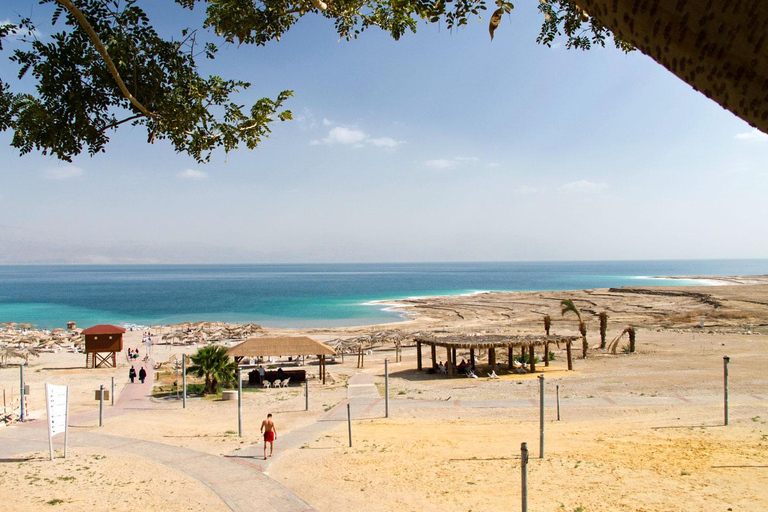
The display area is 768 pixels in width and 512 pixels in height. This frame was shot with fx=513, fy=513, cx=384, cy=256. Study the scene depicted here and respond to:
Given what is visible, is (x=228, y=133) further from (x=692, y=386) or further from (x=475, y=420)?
(x=692, y=386)

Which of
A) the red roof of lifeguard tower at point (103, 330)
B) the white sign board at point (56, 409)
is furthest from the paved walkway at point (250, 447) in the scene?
the red roof of lifeguard tower at point (103, 330)

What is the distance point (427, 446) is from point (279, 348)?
12704 millimetres

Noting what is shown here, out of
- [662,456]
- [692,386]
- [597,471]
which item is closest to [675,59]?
[597,471]

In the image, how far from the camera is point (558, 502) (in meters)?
8.36

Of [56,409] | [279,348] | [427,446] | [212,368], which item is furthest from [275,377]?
[427,446]

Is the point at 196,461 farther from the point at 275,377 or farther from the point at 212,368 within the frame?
the point at 275,377

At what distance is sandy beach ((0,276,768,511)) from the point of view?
8727 mm

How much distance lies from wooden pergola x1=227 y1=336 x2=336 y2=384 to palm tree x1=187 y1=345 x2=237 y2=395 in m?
1.47

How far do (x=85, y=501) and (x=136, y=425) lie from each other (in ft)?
20.7

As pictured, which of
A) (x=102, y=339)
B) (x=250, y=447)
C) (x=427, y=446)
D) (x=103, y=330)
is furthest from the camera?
(x=102, y=339)

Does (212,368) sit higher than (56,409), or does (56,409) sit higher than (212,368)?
(56,409)

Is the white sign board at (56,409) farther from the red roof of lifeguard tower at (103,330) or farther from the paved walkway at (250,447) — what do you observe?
the red roof of lifeguard tower at (103,330)

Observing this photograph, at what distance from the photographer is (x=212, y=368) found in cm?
2042

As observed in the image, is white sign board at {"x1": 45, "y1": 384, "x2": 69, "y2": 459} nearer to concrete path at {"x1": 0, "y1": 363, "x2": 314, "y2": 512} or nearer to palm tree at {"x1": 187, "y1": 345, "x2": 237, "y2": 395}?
concrete path at {"x1": 0, "y1": 363, "x2": 314, "y2": 512}
